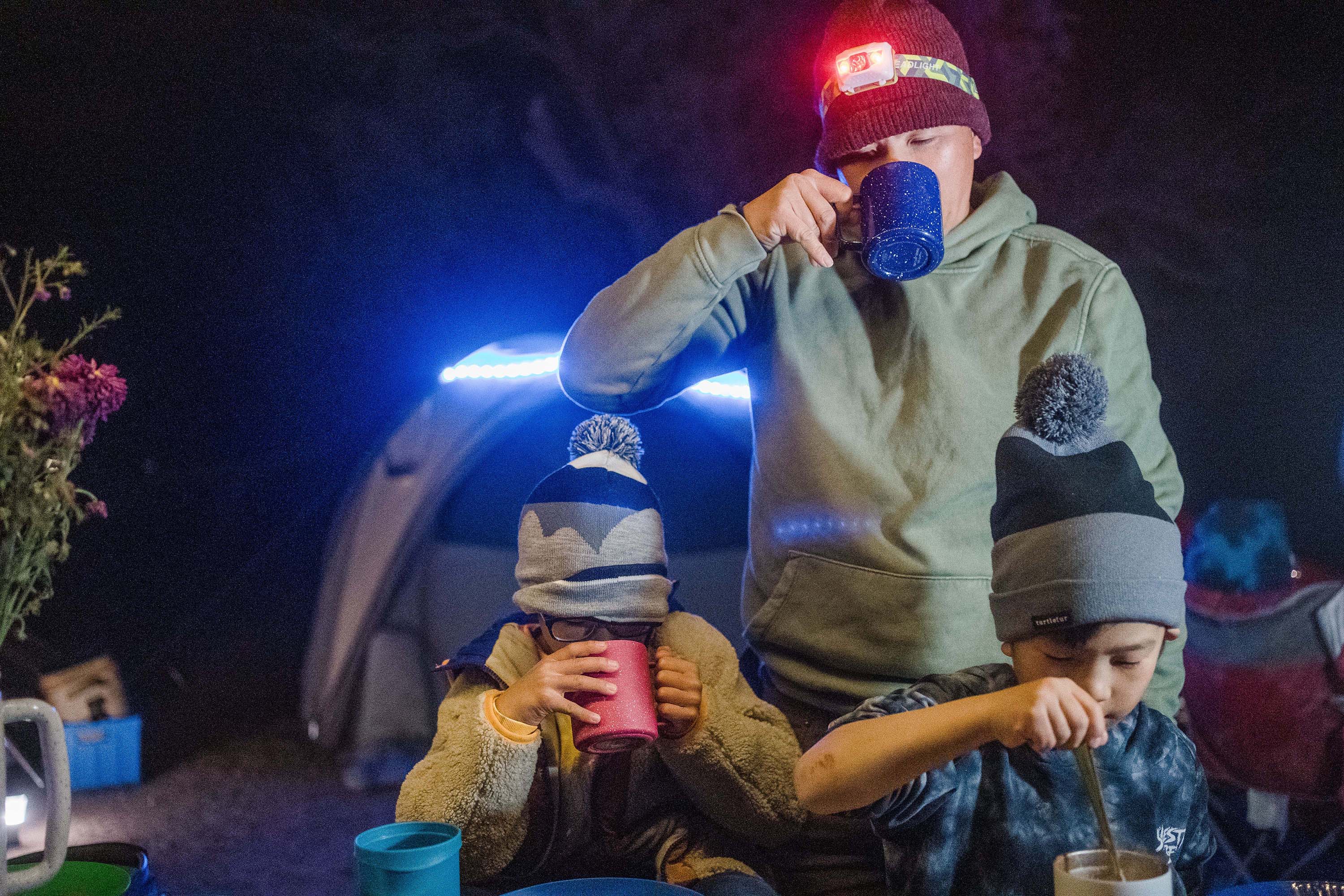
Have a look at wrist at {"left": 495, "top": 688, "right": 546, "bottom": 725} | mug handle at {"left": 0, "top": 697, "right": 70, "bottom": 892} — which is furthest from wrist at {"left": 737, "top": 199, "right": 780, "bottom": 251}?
mug handle at {"left": 0, "top": 697, "right": 70, "bottom": 892}

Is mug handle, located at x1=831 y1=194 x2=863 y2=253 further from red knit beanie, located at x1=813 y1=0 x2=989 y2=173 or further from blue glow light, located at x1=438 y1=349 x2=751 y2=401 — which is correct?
blue glow light, located at x1=438 y1=349 x2=751 y2=401

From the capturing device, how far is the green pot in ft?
2.51

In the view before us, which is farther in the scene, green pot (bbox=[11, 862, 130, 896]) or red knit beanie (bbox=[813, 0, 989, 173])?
red knit beanie (bbox=[813, 0, 989, 173])


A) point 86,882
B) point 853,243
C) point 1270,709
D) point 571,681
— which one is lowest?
point 1270,709

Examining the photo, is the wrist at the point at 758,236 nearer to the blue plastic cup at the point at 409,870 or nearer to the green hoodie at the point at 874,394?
the green hoodie at the point at 874,394

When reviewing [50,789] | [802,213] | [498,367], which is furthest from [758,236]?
[498,367]

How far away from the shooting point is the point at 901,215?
898mm

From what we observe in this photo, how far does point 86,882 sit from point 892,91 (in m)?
1.07

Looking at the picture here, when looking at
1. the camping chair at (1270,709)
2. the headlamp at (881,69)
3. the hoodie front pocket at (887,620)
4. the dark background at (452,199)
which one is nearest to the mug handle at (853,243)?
the headlamp at (881,69)

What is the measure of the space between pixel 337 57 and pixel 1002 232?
1.52 meters

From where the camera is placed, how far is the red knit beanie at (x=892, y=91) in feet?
3.37

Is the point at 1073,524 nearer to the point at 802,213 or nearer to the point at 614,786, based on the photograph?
the point at 802,213

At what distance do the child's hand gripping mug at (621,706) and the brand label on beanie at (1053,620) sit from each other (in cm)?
36

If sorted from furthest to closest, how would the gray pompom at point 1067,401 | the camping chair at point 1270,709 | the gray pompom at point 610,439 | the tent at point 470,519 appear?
the tent at point 470,519
the camping chair at point 1270,709
the gray pompom at point 610,439
the gray pompom at point 1067,401
